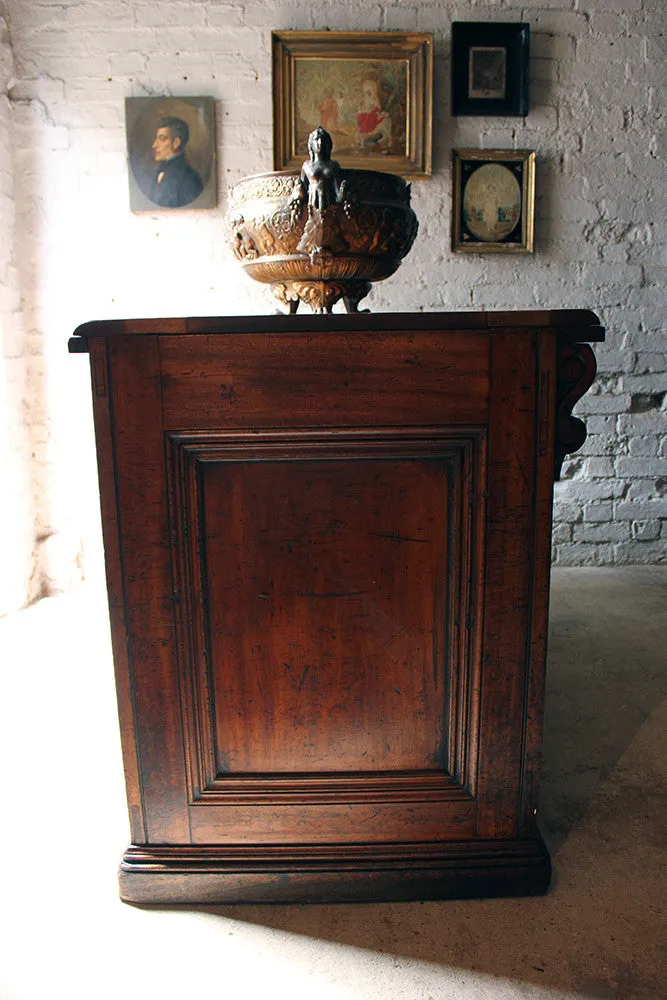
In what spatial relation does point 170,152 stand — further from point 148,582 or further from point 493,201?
point 148,582

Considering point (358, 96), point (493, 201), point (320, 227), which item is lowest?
point (320, 227)

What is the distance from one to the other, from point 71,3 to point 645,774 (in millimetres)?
3405

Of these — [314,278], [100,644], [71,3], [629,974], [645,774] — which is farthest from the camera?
[71,3]

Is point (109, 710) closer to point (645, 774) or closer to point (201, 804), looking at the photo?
point (201, 804)

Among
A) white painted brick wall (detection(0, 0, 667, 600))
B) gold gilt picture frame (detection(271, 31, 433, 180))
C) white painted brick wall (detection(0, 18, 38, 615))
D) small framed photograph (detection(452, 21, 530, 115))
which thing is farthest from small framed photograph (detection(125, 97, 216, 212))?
small framed photograph (detection(452, 21, 530, 115))

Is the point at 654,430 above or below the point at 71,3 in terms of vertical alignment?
below

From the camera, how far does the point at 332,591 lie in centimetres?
126

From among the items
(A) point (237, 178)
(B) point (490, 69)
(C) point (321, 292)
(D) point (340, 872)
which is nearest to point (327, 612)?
(D) point (340, 872)

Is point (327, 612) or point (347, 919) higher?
point (327, 612)

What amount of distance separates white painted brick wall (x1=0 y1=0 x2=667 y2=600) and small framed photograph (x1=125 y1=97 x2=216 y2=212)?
0.17ft

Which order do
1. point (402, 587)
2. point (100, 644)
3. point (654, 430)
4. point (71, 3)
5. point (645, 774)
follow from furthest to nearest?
point (654, 430)
point (71, 3)
point (100, 644)
point (645, 774)
point (402, 587)

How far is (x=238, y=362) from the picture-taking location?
46.4 inches

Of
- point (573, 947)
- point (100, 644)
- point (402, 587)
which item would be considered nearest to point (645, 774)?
point (573, 947)

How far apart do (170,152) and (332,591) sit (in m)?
2.52
